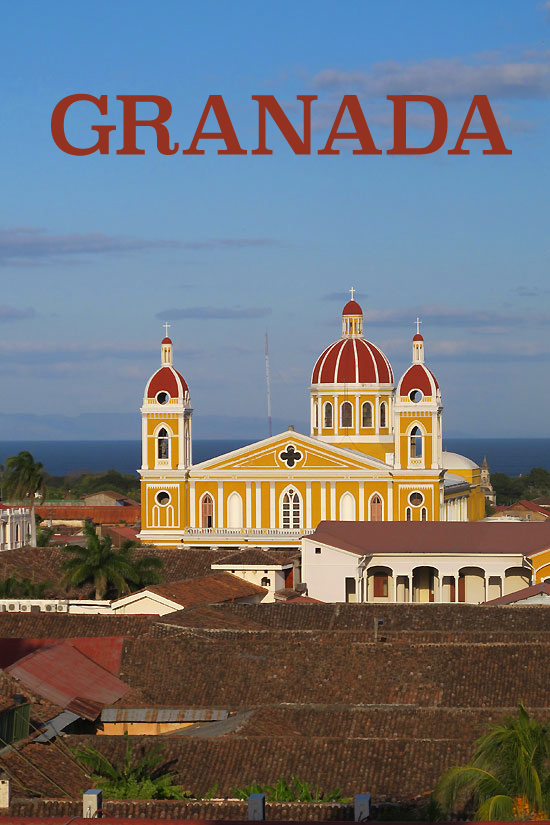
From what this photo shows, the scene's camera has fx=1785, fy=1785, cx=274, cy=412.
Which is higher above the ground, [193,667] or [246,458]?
[246,458]

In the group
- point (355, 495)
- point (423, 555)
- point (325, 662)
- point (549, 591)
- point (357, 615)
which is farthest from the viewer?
point (355, 495)

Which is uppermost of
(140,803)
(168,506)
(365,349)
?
(365,349)

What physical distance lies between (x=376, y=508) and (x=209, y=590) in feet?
59.5

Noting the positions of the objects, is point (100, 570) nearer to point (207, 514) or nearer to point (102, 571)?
point (102, 571)

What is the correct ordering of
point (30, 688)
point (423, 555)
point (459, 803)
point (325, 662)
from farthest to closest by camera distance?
point (423, 555) < point (325, 662) < point (30, 688) < point (459, 803)

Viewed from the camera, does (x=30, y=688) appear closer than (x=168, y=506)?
Yes

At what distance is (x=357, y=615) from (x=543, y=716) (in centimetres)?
1397

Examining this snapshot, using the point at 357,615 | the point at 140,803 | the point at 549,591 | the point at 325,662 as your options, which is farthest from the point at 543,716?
the point at 549,591

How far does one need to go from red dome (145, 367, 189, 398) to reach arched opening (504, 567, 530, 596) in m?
16.8

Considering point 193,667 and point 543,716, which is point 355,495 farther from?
point 543,716

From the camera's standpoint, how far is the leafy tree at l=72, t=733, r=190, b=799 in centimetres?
2552

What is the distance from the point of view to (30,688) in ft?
108

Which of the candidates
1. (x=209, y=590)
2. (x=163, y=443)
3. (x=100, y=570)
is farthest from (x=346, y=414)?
(x=209, y=590)

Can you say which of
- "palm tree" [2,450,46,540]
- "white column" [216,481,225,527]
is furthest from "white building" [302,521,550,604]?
"palm tree" [2,450,46,540]
